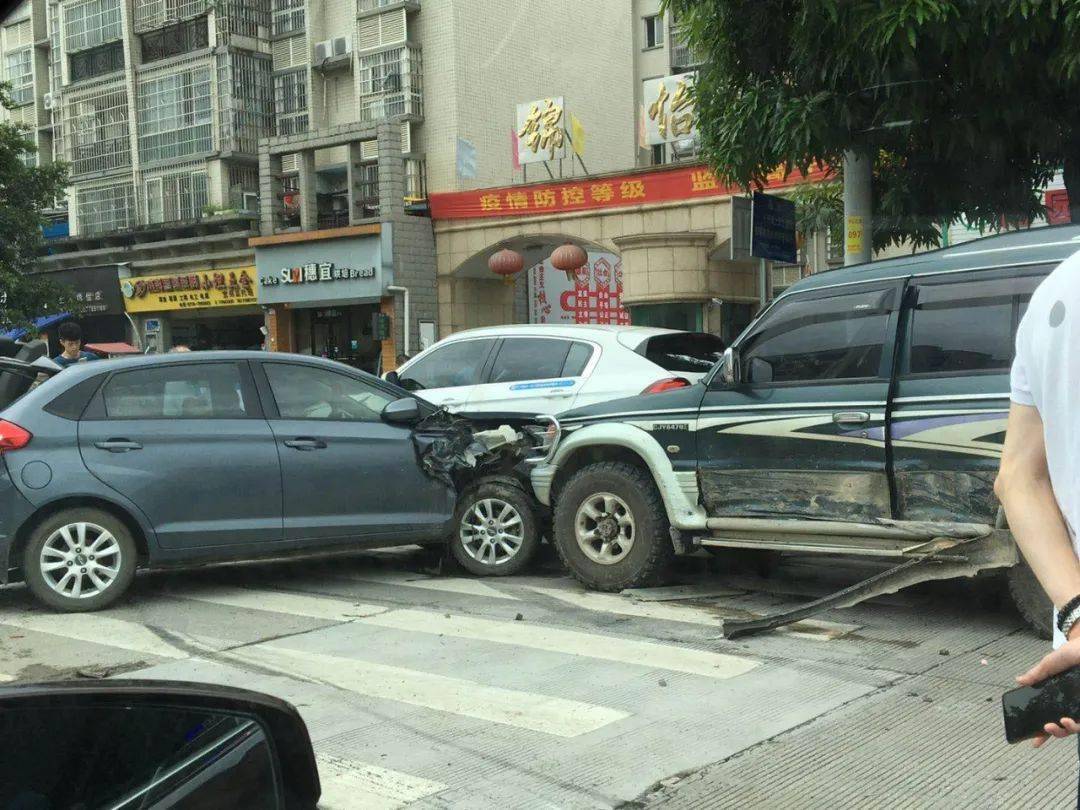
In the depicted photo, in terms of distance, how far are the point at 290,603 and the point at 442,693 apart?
7.96 feet

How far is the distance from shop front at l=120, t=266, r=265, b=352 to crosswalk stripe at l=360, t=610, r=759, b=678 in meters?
24.0

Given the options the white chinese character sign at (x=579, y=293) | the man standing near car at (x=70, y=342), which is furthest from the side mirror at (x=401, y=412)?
the white chinese character sign at (x=579, y=293)

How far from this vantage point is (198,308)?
3078cm

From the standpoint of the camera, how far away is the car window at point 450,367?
33.1ft

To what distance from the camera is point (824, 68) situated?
9180 mm

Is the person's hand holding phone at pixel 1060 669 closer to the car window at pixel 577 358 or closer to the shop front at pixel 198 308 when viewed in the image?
the car window at pixel 577 358

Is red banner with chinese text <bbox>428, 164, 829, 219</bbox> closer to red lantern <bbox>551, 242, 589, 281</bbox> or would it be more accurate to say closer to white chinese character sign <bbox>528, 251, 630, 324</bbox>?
red lantern <bbox>551, 242, 589, 281</bbox>

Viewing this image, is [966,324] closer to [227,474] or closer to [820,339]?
[820,339]

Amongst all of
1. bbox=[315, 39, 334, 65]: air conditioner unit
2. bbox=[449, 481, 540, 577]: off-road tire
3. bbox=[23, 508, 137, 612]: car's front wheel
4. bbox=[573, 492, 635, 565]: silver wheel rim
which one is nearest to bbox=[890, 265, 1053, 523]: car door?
bbox=[573, 492, 635, 565]: silver wheel rim

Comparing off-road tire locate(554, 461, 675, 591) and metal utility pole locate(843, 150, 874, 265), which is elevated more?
metal utility pole locate(843, 150, 874, 265)

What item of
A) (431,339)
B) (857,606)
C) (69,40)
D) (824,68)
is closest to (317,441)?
(857,606)

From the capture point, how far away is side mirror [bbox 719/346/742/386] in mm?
6902

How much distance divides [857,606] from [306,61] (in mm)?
26438

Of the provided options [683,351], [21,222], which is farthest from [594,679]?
[21,222]
